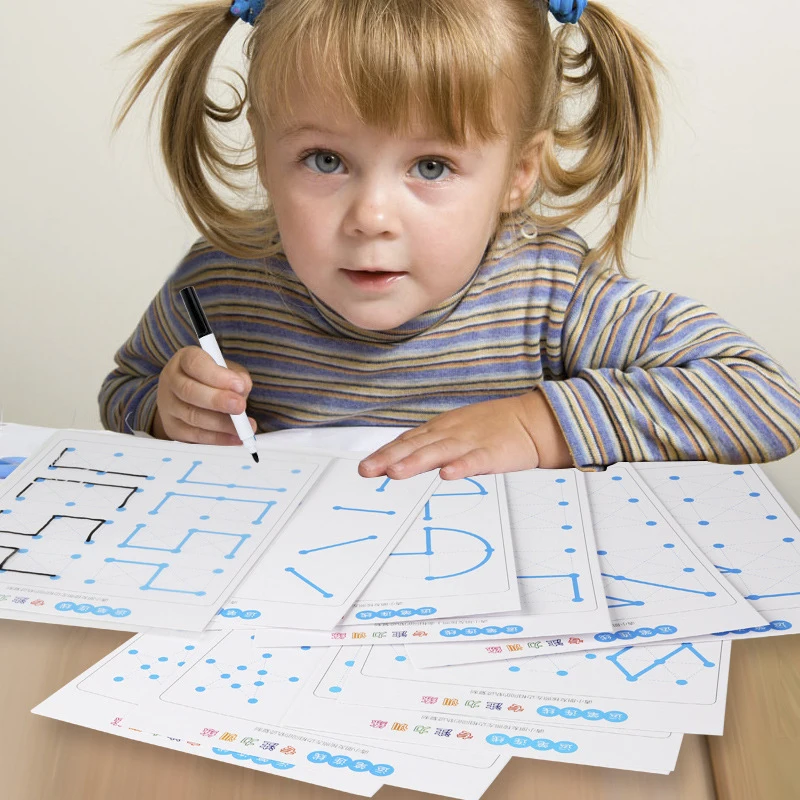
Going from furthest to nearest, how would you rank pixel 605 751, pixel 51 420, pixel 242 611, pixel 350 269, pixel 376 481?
pixel 51 420 → pixel 350 269 → pixel 376 481 → pixel 242 611 → pixel 605 751

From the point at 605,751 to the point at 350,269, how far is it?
0.49 m

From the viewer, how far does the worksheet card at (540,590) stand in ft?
1.75

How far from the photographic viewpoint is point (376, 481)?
2.36 feet

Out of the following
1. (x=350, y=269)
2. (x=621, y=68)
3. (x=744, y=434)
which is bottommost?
(x=744, y=434)

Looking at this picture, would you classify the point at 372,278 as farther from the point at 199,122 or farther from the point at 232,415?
the point at 199,122

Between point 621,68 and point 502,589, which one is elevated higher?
point 621,68

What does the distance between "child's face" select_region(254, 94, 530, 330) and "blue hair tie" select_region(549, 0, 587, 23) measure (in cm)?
13

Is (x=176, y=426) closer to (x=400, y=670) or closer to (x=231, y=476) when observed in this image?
(x=231, y=476)

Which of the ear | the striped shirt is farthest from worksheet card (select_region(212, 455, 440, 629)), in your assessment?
the ear

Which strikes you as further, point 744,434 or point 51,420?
point 51,420

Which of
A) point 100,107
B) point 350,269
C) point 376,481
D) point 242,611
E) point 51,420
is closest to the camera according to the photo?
point 242,611

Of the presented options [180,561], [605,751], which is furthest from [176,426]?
[605,751]

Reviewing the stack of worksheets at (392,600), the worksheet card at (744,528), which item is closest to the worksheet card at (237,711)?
the stack of worksheets at (392,600)

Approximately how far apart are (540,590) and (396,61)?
0.41 m
